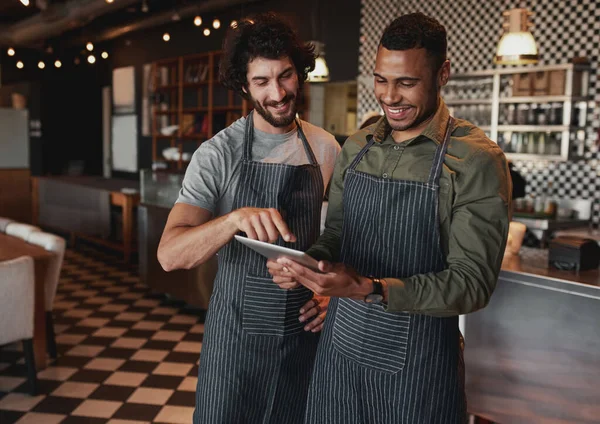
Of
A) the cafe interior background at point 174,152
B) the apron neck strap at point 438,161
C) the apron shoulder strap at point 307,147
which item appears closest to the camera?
the apron neck strap at point 438,161

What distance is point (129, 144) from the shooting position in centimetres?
1273

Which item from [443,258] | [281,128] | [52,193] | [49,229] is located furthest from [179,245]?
[49,229]

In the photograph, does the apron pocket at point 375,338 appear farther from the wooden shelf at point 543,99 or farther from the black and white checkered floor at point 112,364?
the wooden shelf at point 543,99

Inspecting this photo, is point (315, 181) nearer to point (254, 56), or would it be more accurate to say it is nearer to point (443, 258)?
point (254, 56)

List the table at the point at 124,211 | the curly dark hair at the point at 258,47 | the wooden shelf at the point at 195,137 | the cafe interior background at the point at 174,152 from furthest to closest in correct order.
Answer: the wooden shelf at the point at 195,137, the table at the point at 124,211, the cafe interior background at the point at 174,152, the curly dark hair at the point at 258,47

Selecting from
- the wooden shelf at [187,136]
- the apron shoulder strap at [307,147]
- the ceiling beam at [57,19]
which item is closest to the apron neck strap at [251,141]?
the apron shoulder strap at [307,147]

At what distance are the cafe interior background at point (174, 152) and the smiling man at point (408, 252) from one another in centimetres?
139

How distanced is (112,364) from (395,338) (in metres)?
3.66

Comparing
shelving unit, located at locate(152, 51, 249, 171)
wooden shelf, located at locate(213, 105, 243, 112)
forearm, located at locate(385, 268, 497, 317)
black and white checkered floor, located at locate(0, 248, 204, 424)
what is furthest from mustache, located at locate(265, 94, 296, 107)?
wooden shelf, located at locate(213, 105, 243, 112)

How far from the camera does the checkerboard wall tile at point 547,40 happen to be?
6141 millimetres

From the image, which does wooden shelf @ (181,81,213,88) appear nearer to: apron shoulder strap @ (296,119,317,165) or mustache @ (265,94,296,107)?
apron shoulder strap @ (296,119,317,165)

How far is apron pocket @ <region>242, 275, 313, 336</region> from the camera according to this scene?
2061mm

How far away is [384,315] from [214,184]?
69 cm

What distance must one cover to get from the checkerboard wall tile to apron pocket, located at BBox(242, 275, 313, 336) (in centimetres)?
503
